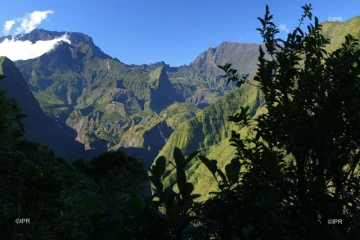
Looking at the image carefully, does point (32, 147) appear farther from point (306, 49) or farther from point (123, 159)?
point (306, 49)

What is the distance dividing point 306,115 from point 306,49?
1447mm

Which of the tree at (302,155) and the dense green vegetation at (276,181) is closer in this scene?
the dense green vegetation at (276,181)

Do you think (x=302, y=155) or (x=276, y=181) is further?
(x=302, y=155)

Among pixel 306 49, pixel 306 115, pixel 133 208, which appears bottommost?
pixel 133 208

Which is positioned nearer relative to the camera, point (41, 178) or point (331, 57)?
point (331, 57)

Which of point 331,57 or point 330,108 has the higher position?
point 331,57

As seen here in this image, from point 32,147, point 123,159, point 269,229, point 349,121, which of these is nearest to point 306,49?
point 349,121

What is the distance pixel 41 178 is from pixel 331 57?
591 inches

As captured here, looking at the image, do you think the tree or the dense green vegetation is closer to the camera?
the dense green vegetation

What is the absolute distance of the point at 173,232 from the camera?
264 cm

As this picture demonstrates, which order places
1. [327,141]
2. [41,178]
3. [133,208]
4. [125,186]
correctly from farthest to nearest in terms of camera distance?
1. [125,186]
2. [41,178]
3. [327,141]
4. [133,208]

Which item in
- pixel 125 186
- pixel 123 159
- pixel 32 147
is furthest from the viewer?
pixel 123 159

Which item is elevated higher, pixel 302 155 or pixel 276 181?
pixel 302 155

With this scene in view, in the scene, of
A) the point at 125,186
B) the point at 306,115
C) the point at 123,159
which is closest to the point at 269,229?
the point at 306,115
